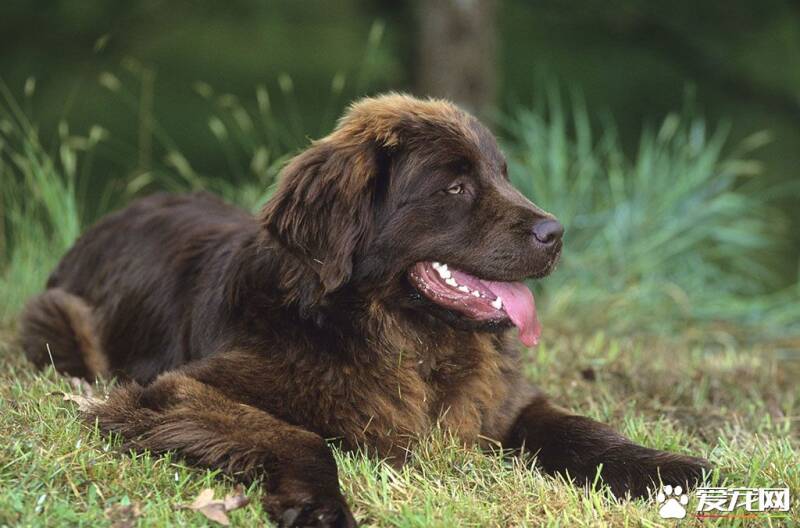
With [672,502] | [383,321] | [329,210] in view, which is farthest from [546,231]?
[672,502]

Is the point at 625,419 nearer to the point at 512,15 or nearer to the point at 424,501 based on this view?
the point at 424,501

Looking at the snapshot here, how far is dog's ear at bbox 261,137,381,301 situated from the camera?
389 centimetres

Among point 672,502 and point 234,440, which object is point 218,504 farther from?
point 672,502

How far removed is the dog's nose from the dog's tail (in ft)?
7.15

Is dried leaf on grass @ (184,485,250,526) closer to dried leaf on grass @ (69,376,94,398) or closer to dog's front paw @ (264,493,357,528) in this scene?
dog's front paw @ (264,493,357,528)

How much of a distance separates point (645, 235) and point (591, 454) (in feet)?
14.1

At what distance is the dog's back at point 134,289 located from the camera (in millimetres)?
4727

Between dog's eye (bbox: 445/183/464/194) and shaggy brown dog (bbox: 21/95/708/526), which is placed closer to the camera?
shaggy brown dog (bbox: 21/95/708/526)

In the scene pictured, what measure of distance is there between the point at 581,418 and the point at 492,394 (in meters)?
0.35

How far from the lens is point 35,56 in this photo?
10.9m

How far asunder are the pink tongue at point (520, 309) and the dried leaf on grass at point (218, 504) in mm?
1191

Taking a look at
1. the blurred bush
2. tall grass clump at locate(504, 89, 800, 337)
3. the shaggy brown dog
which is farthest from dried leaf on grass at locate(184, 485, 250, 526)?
tall grass clump at locate(504, 89, 800, 337)

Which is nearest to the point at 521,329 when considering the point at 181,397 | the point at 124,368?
the point at 181,397

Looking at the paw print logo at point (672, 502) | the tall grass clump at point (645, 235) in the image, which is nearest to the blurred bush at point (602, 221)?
the tall grass clump at point (645, 235)
